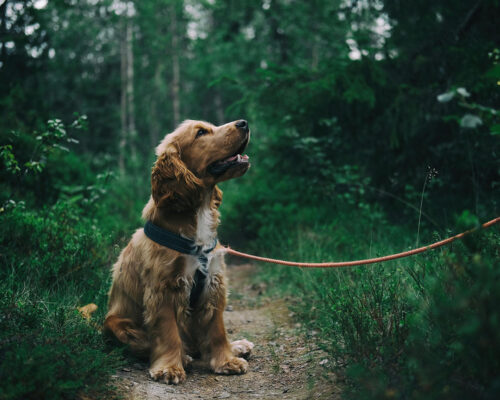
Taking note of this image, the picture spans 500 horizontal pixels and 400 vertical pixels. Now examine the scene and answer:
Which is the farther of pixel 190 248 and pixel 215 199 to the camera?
pixel 215 199

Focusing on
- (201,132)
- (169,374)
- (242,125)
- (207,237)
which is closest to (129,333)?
(169,374)

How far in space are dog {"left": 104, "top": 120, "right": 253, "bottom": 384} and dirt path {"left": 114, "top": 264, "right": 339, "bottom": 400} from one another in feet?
0.34

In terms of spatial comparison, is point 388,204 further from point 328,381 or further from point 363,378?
point 363,378

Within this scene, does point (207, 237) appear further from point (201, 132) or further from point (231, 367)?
point (231, 367)

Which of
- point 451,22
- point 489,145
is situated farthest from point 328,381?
point 451,22

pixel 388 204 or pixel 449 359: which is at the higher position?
pixel 388 204

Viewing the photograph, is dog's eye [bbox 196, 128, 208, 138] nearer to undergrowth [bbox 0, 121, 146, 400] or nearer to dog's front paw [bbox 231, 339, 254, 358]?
undergrowth [bbox 0, 121, 146, 400]

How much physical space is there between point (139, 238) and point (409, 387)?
2.20 meters

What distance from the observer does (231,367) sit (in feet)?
10.1

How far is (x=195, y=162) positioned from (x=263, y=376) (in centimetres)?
174

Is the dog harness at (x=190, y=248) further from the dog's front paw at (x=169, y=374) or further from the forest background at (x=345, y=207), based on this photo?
the forest background at (x=345, y=207)

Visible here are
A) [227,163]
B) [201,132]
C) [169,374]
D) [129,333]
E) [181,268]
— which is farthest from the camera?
[201,132]

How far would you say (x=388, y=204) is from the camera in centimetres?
586

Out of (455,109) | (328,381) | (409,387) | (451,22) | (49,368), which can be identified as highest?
(451,22)
